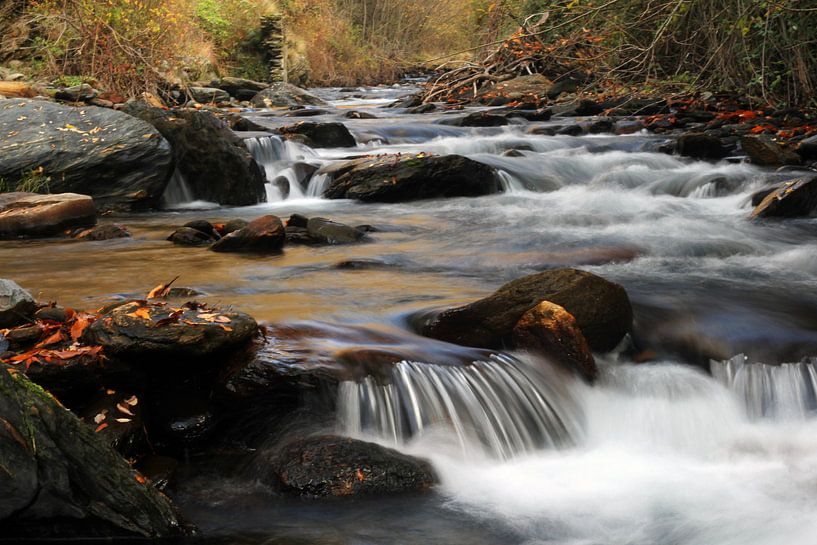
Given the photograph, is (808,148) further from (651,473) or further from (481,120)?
(651,473)

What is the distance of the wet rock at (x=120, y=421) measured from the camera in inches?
134

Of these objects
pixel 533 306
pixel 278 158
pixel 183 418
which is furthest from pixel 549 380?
pixel 278 158

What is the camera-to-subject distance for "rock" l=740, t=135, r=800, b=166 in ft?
34.9

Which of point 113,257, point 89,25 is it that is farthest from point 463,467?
point 89,25

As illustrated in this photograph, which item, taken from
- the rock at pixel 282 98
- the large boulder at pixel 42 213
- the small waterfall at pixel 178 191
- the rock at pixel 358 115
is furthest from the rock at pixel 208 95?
the large boulder at pixel 42 213

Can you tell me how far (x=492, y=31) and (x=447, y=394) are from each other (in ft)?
70.2

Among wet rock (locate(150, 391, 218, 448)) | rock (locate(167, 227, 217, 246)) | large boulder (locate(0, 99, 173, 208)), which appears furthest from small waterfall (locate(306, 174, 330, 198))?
wet rock (locate(150, 391, 218, 448))

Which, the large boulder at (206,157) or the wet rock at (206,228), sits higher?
the large boulder at (206,157)

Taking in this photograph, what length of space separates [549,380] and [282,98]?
1547 centimetres

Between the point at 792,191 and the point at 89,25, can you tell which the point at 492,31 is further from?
the point at 792,191

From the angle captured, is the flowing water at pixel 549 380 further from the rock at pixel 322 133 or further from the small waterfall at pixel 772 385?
the rock at pixel 322 133

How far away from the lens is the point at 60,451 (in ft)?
8.45

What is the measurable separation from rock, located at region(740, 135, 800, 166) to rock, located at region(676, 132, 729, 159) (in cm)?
63

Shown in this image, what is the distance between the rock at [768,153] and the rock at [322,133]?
5.63 meters
